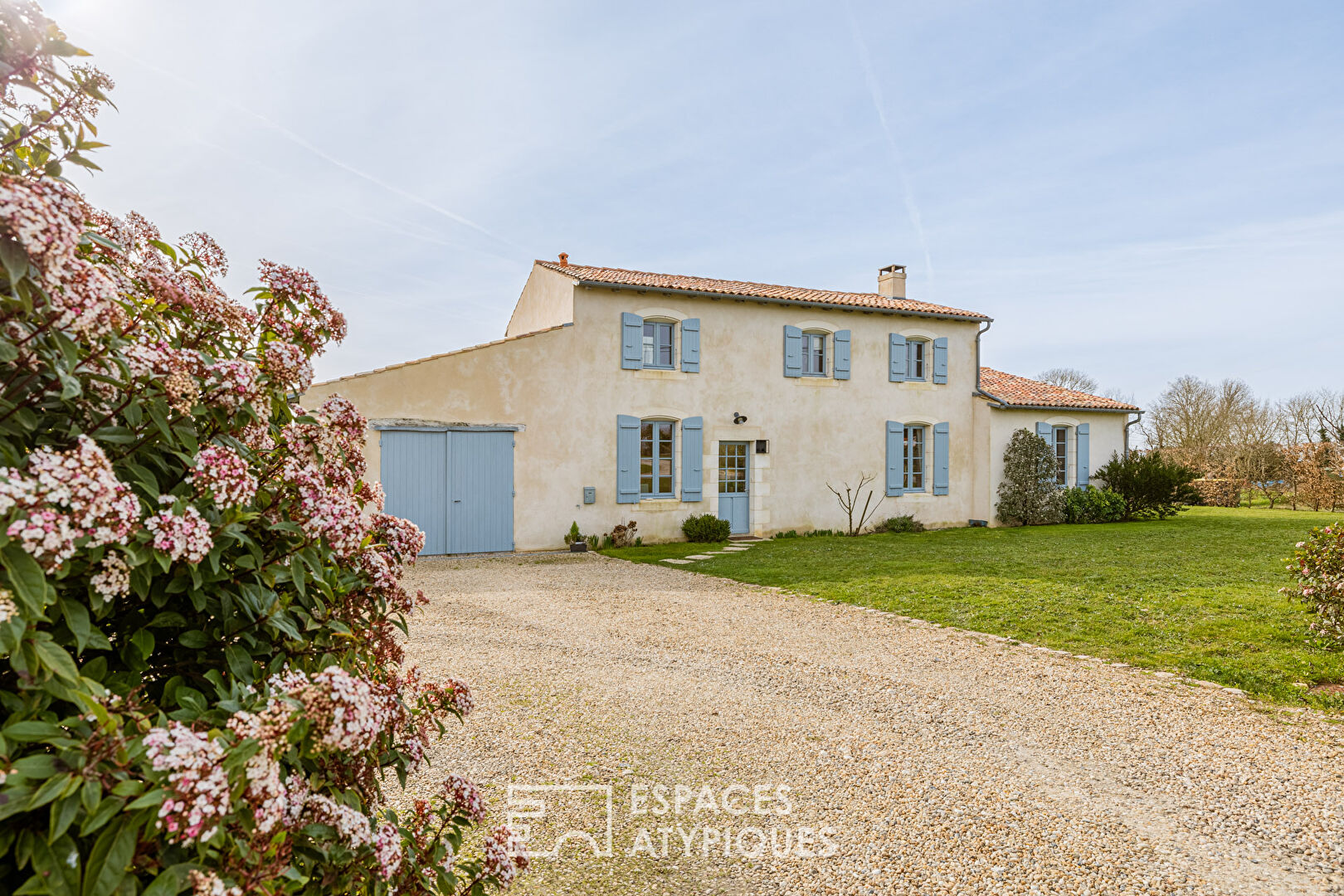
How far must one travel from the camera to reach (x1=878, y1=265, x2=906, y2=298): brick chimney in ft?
57.5

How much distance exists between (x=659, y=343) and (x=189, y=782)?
43.3 feet

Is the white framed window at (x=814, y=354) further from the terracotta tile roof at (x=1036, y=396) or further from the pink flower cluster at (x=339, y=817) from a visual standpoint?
the pink flower cluster at (x=339, y=817)

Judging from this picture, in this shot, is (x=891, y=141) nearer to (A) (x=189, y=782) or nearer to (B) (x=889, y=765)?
(B) (x=889, y=765)

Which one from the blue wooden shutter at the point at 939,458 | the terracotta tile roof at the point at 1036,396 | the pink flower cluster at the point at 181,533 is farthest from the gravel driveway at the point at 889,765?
the terracotta tile roof at the point at 1036,396

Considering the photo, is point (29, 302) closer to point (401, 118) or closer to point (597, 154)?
point (401, 118)

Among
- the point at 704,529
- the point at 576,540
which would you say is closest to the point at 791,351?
the point at 704,529

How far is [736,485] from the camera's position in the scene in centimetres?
1442

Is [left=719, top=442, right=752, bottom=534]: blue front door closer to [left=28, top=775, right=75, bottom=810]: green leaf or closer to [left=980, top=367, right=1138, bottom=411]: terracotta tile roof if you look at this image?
[left=980, top=367, right=1138, bottom=411]: terracotta tile roof

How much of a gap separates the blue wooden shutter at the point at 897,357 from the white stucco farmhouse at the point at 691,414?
0.04 m

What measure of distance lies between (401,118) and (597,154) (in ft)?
12.3

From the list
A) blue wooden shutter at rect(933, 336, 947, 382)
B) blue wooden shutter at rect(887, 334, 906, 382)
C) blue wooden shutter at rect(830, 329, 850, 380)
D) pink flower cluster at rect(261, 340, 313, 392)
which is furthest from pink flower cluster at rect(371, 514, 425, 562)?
blue wooden shutter at rect(933, 336, 947, 382)

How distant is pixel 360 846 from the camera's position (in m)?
1.37

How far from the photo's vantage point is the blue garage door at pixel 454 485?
37.8 ft

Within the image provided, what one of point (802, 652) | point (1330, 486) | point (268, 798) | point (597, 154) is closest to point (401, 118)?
point (597, 154)
